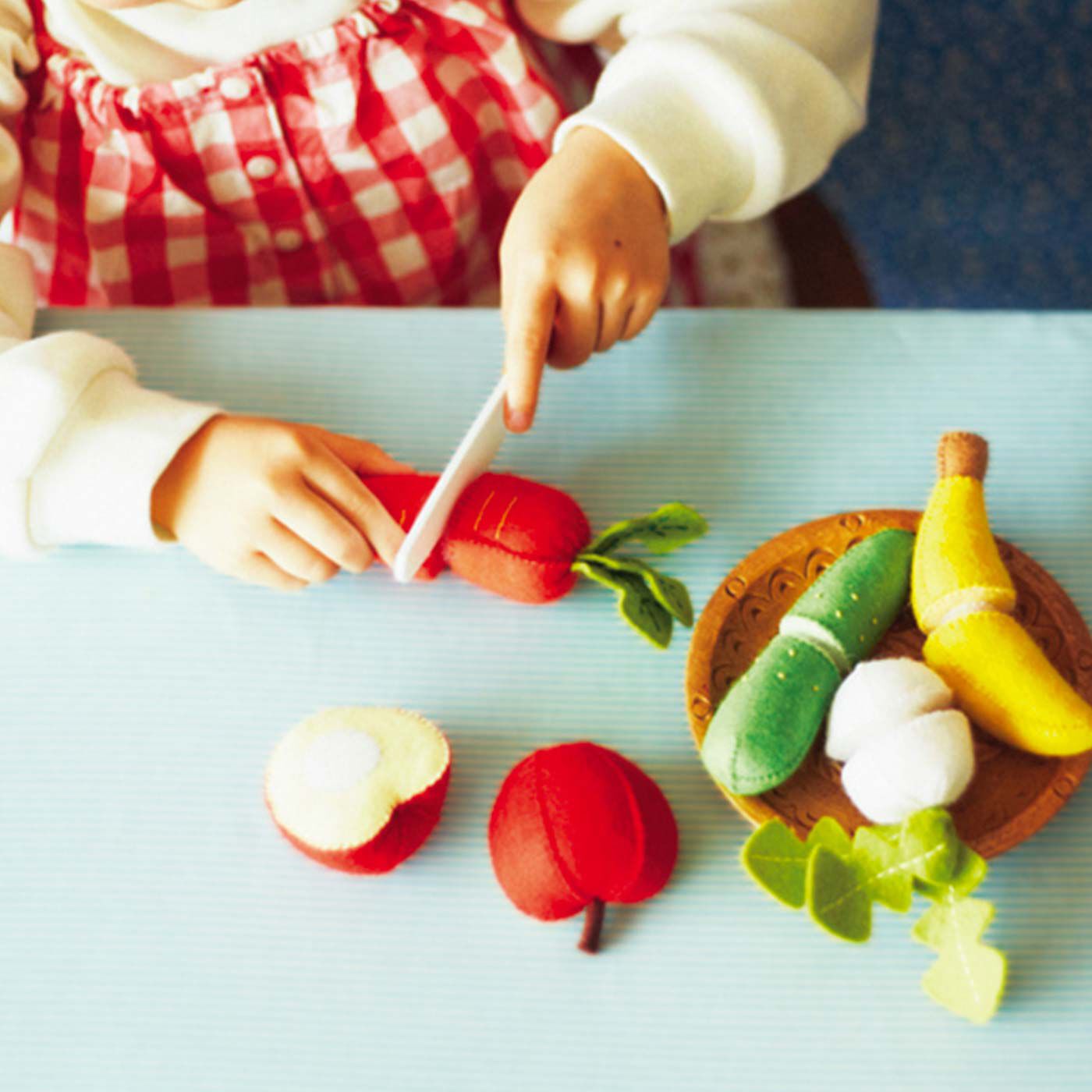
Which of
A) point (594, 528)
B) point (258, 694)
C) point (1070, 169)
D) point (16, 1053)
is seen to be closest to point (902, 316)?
point (594, 528)

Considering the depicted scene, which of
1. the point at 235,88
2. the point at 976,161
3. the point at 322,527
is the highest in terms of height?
the point at 235,88

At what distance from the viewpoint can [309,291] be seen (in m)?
0.73

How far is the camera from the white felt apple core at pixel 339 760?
0.43 metres

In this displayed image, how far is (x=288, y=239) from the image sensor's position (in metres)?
0.68

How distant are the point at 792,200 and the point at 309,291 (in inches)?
19.0

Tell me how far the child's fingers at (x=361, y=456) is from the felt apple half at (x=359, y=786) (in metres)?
0.12

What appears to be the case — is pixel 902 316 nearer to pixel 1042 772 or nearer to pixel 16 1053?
pixel 1042 772

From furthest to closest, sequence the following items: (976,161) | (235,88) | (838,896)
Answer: (976,161) → (235,88) → (838,896)

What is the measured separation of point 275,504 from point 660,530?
177 millimetres

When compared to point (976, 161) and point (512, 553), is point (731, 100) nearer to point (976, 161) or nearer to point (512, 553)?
point (512, 553)

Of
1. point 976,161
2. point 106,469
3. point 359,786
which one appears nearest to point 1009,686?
point 359,786

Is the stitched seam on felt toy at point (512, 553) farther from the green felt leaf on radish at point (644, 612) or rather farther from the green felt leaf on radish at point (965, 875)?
the green felt leaf on radish at point (965, 875)

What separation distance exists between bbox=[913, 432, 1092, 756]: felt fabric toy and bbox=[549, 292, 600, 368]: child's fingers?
0.61 feet

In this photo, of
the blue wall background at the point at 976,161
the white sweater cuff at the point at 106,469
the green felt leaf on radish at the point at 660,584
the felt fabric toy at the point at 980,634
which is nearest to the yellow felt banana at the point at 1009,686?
the felt fabric toy at the point at 980,634
